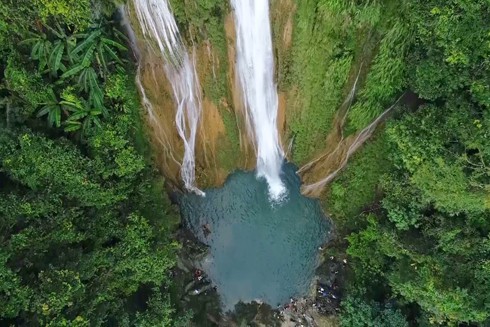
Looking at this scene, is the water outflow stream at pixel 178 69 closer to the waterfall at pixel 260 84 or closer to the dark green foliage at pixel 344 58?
the waterfall at pixel 260 84

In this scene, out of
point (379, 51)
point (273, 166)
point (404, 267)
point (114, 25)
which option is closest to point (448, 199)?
point (404, 267)

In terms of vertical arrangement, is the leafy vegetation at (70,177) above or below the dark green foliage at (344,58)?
below

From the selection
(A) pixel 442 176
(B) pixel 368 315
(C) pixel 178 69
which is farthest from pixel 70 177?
(B) pixel 368 315

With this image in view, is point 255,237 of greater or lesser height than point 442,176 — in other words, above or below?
above

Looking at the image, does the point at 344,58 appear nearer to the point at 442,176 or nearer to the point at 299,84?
the point at 299,84

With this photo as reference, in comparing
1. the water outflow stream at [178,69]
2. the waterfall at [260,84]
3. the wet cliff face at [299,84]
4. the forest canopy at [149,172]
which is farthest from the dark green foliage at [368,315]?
the water outflow stream at [178,69]

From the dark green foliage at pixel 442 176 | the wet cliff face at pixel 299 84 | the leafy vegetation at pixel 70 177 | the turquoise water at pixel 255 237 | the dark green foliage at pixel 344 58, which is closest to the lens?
the dark green foliage at pixel 442 176

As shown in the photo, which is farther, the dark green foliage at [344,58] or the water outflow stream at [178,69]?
the water outflow stream at [178,69]

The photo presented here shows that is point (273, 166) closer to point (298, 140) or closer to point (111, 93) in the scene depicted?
point (298, 140)
